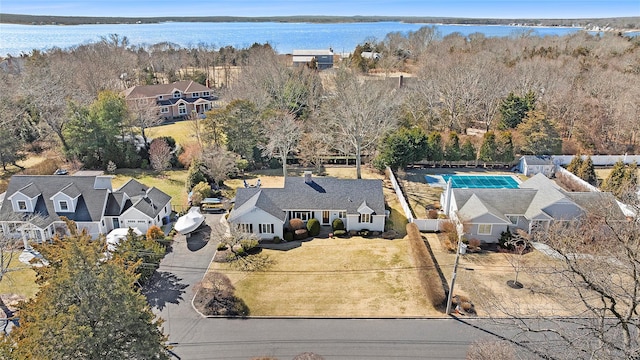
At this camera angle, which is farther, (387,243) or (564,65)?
(564,65)

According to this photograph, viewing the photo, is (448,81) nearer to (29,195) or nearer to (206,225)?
(206,225)

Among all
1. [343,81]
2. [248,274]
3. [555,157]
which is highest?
[343,81]

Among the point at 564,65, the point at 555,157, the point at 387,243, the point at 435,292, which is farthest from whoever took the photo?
the point at 564,65

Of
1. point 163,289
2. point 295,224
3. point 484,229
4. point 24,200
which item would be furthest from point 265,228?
point 24,200

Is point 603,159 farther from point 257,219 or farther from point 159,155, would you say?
point 159,155

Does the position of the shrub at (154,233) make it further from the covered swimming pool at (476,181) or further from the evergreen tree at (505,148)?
the evergreen tree at (505,148)

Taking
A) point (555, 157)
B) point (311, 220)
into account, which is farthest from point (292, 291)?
point (555, 157)
